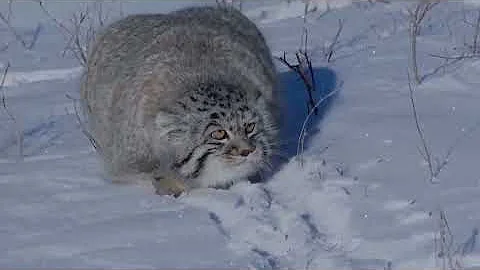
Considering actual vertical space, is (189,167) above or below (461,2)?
above

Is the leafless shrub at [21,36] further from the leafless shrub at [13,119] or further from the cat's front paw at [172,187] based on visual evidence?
the cat's front paw at [172,187]

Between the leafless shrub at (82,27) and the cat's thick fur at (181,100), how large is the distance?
4.99 ft

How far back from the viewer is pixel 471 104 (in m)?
6.85

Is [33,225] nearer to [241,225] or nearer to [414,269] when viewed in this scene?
[241,225]

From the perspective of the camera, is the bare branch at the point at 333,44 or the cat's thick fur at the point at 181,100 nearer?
the cat's thick fur at the point at 181,100

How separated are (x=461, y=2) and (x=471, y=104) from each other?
117 inches

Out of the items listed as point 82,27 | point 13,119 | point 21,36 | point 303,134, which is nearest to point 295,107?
point 303,134

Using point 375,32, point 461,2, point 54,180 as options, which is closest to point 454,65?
point 375,32

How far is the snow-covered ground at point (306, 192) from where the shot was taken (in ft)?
16.6

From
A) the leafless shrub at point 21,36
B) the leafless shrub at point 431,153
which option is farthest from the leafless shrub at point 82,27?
the leafless shrub at point 431,153

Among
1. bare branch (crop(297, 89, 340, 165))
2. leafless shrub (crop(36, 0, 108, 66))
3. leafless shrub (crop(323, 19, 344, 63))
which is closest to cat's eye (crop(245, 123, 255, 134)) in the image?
bare branch (crop(297, 89, 340, 165))

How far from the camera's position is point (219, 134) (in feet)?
19.1

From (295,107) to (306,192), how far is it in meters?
1.52

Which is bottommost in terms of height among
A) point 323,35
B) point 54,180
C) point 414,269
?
point 323,35
